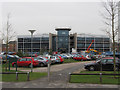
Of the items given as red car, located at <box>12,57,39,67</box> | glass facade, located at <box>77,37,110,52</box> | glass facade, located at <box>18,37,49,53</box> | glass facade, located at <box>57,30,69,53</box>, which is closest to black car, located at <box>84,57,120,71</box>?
red car, located at <box>12,57,39,67</box>

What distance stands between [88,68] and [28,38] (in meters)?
67.0

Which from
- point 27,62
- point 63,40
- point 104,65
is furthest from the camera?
point 63,40

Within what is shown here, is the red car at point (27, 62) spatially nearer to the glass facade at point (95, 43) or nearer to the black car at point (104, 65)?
the black car at point (104, 65)

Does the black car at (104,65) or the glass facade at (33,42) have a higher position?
the glass facade at (33,42)

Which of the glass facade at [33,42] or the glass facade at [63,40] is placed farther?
the glass facade at [33,42]

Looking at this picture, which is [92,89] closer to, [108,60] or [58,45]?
[108,60]

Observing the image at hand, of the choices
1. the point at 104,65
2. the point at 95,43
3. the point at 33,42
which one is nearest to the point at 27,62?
the point at 104,65

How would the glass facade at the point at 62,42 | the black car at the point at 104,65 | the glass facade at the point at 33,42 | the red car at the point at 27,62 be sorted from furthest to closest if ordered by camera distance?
the glass facade at the point at 33,42 < the glass facade at the point at 62,42 < the red car at the point at 27,62 < the black car at the point at 104,65

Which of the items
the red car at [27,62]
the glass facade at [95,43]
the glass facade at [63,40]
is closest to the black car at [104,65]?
the red car at [27,62]

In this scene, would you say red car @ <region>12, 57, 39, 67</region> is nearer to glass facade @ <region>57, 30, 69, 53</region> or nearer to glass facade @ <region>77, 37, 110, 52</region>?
glass facade @ <region>57, 30, 69, 53</region>

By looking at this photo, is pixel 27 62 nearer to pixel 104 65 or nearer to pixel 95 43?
pixel 104 65

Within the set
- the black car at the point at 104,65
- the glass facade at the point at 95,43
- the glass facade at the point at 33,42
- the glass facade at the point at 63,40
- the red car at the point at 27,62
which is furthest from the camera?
the glass facade at the point at 33,42

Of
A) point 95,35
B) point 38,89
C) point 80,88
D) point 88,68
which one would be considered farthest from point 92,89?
point 95,35

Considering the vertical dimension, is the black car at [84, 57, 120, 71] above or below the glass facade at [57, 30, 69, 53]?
below
